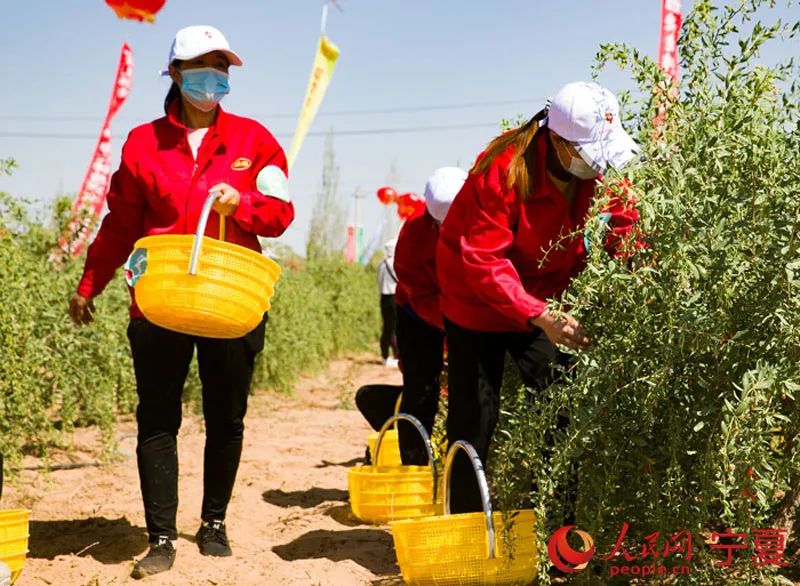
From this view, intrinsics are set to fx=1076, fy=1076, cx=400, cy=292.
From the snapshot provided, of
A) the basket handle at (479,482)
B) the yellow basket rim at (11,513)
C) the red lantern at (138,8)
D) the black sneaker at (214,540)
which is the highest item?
the red lantern at (138,8)

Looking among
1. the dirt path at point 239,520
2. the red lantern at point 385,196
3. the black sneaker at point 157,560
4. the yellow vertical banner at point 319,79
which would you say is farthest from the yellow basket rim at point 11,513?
the red lantern at point 385,196

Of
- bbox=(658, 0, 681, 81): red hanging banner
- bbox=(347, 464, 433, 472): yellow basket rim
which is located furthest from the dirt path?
bbox=(658, 0, 681, 81): red hanging banner

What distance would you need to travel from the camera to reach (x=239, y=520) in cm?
454

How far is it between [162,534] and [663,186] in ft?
6.76

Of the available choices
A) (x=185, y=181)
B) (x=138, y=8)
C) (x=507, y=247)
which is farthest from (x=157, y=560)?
(x=138, y=8)

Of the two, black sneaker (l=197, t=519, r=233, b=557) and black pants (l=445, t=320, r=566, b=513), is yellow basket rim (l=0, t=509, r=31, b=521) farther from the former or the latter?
black pants (l=445, t=320, r=566, b=513)

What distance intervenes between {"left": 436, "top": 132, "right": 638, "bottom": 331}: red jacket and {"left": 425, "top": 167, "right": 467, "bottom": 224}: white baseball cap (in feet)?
2.77

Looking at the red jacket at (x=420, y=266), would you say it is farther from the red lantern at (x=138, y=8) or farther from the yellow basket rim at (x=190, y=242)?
the red lantern at (x=138, y=8)

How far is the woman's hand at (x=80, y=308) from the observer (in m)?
3.78

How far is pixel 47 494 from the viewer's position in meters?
4.97

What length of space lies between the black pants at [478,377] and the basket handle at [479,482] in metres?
0.08

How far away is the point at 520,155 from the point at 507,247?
27 centimetres

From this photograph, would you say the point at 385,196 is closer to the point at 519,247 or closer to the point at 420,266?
the point at 420,266

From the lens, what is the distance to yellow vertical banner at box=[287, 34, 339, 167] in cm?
1363
